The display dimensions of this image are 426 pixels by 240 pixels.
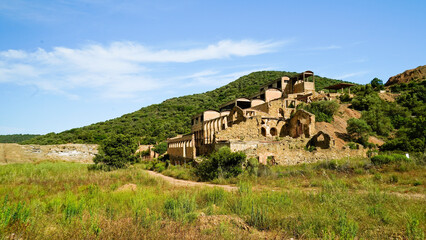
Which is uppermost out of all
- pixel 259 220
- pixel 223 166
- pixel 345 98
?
pixel 345 98

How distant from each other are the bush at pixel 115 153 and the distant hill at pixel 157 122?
31857 mm

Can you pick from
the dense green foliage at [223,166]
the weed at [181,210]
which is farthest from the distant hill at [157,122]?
the weed at [181,210]

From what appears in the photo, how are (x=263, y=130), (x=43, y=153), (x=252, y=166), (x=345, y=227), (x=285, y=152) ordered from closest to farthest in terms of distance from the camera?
1. (x=345, y=227)
2. (x=252, y=166)
3. (x=285, y=152)
4. (x=263, y=130)
5. (x=43, y=153)

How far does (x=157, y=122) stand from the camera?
241 ft

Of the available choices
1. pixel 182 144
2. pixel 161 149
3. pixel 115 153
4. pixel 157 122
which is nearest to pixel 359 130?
pixel 182 144

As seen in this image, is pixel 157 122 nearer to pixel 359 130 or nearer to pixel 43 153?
pixel 43 153

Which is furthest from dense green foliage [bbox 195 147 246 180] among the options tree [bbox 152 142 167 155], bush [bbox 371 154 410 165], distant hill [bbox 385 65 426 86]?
distant hill [bbox 385 65 426 86]

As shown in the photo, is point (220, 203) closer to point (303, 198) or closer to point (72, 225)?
point (303, 198)

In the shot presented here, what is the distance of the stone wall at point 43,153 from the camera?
84.8ft

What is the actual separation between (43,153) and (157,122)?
4420 cm

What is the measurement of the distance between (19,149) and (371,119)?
1716 inches

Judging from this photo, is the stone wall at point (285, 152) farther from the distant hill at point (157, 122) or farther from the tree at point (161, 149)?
the distant hill at point (157, 122)

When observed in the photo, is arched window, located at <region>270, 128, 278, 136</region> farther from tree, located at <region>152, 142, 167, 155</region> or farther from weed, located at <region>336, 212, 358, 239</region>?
weed, located at <region>336, 212, 358, 239</region>

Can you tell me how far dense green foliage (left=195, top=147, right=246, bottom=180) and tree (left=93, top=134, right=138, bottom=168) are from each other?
10.1 meters
